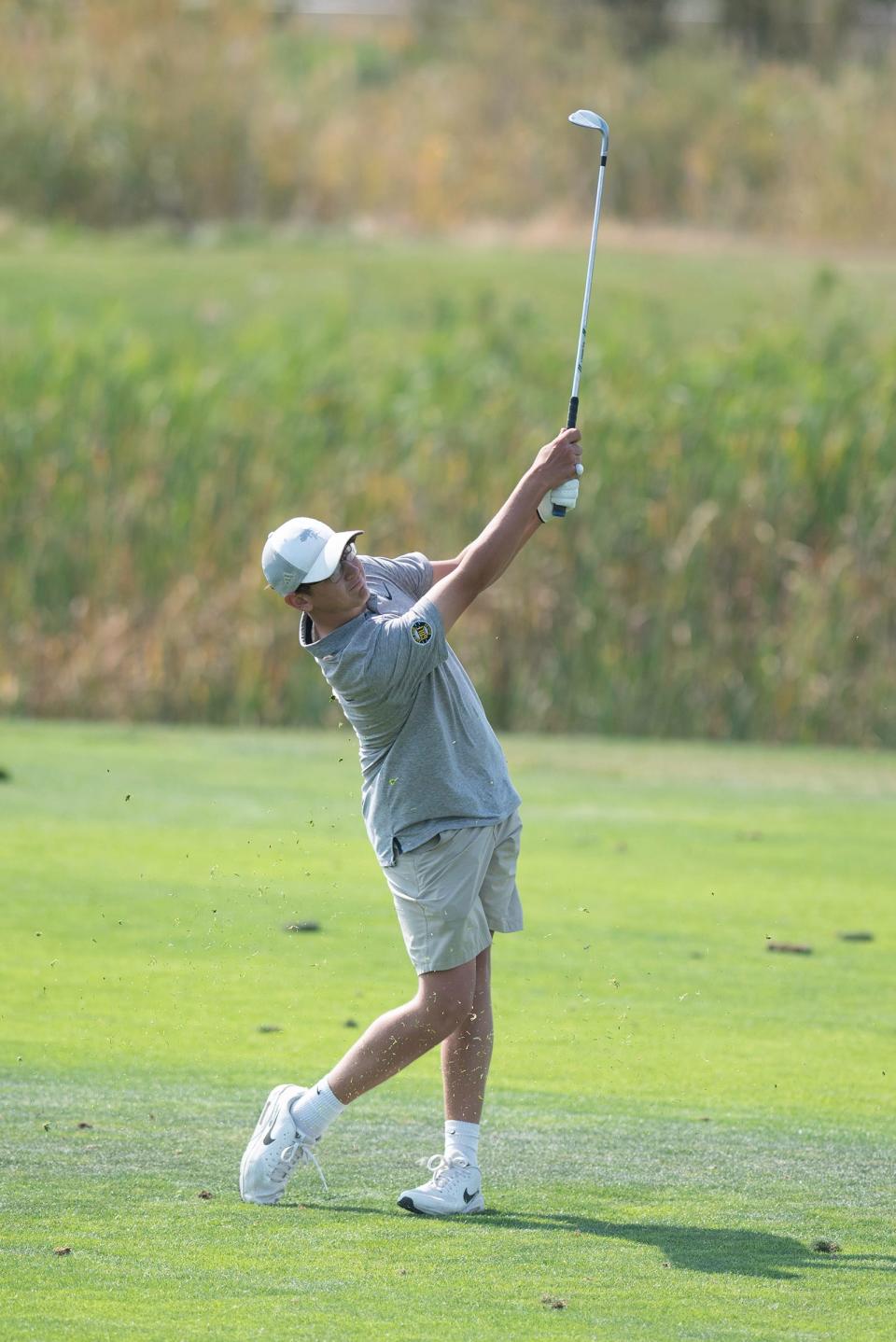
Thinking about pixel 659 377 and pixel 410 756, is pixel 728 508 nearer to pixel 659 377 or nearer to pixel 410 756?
pixel 659 377

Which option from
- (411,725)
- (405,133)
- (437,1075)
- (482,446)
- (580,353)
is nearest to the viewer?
(411,725)

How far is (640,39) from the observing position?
3416cm

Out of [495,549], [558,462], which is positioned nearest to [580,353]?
[558,462]

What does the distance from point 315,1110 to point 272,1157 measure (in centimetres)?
17

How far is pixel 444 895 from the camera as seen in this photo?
202 inches

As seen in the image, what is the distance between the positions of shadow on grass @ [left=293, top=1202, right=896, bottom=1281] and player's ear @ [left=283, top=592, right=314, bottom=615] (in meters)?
1.32

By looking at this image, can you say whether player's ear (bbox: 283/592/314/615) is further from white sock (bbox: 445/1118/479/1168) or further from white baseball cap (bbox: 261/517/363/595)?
white sock (bbox: 445/1118/479/1168)

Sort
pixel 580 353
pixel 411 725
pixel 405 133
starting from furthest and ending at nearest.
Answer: pixel 405 133 → pixel 580 353 → pixel 411 725

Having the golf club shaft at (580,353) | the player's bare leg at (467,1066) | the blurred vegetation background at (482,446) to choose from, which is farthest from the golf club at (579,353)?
the blurred vegetation background at (482,446)

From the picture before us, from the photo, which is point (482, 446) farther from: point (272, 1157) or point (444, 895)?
point (272, 1157)

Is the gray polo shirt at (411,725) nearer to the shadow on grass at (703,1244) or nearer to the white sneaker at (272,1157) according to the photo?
the white sneaker at (272,1157)

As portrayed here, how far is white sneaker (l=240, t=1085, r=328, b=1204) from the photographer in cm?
511

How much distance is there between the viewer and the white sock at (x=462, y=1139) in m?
5.18

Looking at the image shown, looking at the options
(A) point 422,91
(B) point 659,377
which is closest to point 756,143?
(A) point 422,91
